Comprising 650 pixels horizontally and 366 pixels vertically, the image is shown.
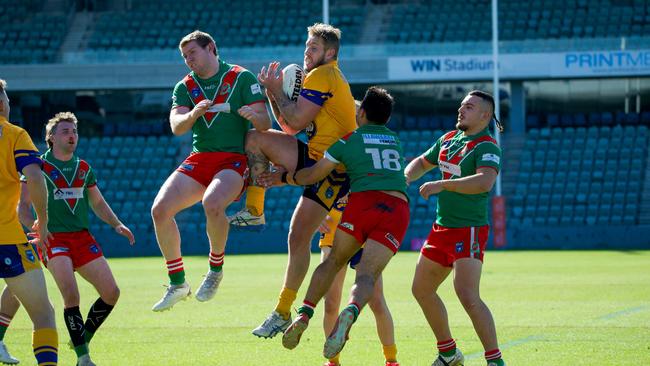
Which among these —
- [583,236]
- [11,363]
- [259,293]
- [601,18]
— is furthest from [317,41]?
[601,18]

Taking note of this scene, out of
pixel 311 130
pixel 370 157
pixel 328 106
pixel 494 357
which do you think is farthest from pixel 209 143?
pixel 494 357

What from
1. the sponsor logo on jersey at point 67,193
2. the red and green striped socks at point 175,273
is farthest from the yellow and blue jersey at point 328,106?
the sponsor logo on jersey at point 67,193

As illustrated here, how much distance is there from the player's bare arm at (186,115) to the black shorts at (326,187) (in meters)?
0.98

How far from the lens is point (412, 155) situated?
1547 inches

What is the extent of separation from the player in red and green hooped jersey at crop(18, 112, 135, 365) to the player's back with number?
3056 mm

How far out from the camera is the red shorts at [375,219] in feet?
30.0

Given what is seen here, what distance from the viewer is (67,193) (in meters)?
11.0

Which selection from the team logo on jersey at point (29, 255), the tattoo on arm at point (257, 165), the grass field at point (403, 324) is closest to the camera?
the team logo on jersey at point (29, 255)

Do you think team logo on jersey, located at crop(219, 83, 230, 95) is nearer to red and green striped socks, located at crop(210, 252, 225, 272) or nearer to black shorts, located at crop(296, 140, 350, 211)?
black shorts, located at crop(296, 140, 350, 211)

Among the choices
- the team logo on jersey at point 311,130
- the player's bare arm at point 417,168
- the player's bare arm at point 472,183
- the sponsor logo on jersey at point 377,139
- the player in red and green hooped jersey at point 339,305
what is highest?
the team logo on jersey at point 311,130

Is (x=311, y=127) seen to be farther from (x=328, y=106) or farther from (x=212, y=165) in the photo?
(x=212, y=165)

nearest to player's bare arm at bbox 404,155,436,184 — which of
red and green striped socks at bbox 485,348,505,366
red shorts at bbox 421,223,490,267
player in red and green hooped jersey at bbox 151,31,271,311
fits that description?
red shorts at bbox 421,223,490,267

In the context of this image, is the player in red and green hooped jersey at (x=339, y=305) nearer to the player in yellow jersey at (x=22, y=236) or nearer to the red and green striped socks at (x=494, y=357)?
the red and green striped socks at (x=494, y=357)

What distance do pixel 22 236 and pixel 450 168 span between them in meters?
3.93
